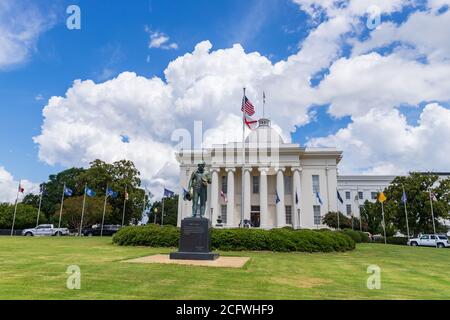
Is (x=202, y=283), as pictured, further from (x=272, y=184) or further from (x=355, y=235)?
(x=272, y=184)

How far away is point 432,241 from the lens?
121ft

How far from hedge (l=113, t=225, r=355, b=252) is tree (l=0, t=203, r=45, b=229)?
128ft

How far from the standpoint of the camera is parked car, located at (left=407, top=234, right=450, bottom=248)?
3618 cm

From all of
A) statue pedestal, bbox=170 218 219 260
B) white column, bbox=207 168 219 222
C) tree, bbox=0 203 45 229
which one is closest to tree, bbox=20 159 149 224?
tree, bbox=0 203 45 229

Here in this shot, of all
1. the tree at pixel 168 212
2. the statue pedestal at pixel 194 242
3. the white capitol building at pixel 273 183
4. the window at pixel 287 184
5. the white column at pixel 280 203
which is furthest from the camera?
the tree at pixel 168 212

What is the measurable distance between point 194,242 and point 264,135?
154 feet

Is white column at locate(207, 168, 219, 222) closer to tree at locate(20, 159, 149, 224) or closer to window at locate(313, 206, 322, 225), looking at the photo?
tree at locate(20, 159, 149, 224)

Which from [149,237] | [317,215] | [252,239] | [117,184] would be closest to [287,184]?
[317,215]

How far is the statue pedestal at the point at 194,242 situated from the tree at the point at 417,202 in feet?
119

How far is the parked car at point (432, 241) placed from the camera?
3618 centimetres

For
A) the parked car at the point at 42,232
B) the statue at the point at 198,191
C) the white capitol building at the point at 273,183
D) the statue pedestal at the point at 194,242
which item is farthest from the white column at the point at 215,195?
the statue pedestal at the point at 194,242

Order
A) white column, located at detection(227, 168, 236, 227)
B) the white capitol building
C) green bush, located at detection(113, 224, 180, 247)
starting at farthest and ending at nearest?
the white capitol building
white column, located at detection(227, 168, 236, 227)
green bush, located at detection(113, 224, 180, 247)

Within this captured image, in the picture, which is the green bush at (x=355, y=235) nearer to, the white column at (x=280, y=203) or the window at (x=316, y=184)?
the white column at (x=280, y=203)
